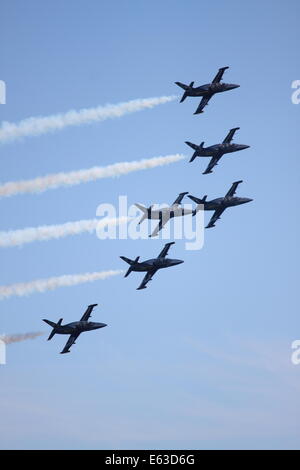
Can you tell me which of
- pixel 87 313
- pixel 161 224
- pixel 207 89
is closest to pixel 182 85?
pixel 207 89

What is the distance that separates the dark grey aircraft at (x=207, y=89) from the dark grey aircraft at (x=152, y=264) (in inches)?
790

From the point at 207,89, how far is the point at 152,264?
2516 centimetres

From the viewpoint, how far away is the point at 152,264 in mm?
196250

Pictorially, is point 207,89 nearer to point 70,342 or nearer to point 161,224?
point 161,224

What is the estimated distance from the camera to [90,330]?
192 m

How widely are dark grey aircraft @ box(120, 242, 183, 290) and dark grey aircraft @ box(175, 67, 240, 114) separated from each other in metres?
20.1

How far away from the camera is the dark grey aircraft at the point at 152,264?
194250mm

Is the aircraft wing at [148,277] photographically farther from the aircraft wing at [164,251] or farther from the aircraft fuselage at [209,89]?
the aircraft fuselage at [209,89]

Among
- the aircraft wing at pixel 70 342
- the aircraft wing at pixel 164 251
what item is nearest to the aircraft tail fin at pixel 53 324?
the aircraft wing at pixel 70 342
